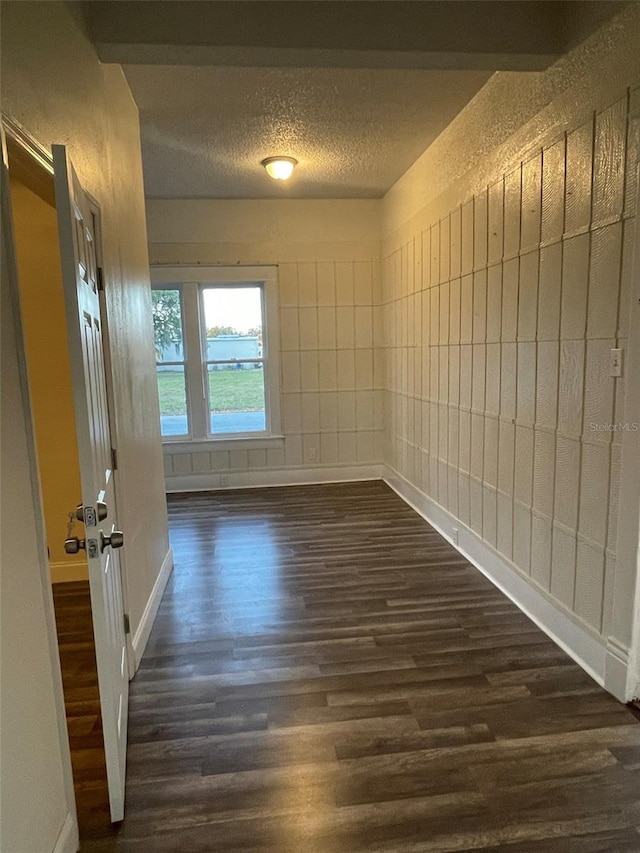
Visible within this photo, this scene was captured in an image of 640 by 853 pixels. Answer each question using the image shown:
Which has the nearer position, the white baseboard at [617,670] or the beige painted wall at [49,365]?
the white baseboard at [617,670]

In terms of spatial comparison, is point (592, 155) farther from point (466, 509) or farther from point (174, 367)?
point (174, 367)

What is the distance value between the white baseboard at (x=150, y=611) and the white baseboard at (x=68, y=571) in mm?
558

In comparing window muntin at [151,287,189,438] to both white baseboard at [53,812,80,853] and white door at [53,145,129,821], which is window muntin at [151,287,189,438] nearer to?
white door at [53,145,129,821]

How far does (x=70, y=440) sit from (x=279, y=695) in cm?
204

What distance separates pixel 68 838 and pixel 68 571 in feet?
6.96

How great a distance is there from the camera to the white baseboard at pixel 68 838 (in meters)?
1.37

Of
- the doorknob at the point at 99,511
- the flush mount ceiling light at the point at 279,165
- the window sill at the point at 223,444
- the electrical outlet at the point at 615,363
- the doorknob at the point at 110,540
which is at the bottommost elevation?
the window sill at the point at 223,444

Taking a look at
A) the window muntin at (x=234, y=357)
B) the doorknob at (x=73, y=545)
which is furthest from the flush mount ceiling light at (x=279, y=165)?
the doorknob at (x=73, y=545)

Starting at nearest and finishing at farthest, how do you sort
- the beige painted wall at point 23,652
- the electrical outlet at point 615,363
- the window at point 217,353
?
the beige painted wall at point 23,652, the electrical outlet at point 615,363, the window at point 217,353

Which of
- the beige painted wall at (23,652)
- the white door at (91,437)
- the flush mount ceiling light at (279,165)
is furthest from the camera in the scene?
the flush mount ceiling light at (279,165)

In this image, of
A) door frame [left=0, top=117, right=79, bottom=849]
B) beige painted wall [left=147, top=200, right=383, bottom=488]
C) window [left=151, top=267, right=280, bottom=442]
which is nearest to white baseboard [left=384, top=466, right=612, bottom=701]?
beige painted wall [left=147, top=200, right=383, bottom=488]

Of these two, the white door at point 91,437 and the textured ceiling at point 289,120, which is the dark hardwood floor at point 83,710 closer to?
the white door at point 91,437

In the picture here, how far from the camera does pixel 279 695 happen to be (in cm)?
213

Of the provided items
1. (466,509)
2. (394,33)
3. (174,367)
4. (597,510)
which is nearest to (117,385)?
(394,33)
